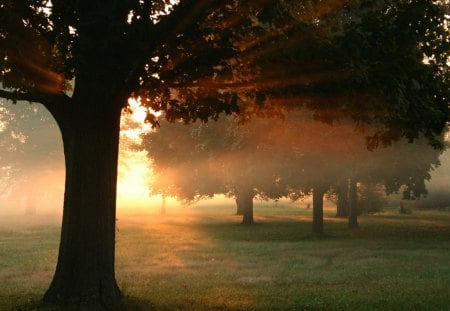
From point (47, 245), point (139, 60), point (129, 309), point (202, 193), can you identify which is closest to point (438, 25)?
point (139, 60)

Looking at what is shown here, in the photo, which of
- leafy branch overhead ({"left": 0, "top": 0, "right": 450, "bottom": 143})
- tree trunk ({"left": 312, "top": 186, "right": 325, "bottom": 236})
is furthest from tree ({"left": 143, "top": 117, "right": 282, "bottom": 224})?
leafy branch overhead ({"left": 0, "top": 0, "right": 450, "bottom": 143})

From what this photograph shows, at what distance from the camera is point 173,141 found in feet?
124

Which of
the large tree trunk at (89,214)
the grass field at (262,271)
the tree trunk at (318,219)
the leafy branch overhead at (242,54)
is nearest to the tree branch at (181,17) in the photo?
the leafy branch overhead at (242,54)

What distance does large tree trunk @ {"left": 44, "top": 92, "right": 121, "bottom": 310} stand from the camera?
33.4 feet

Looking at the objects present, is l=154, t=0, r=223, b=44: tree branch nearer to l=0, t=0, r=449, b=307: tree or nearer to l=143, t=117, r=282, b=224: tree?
l=0, t=0, r=449, b=307: tree

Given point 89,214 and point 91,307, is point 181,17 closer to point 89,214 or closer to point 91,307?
point 89,214

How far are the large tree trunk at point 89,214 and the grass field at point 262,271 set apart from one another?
61cm

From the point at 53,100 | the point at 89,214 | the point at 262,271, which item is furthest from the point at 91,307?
the point at 262,271

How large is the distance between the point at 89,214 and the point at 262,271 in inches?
317

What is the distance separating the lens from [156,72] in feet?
34.6

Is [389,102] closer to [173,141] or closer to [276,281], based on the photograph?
[276,281]

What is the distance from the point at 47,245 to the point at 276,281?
595 inches

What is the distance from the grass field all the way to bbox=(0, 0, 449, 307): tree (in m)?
1.59

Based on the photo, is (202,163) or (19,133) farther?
(19,133)
